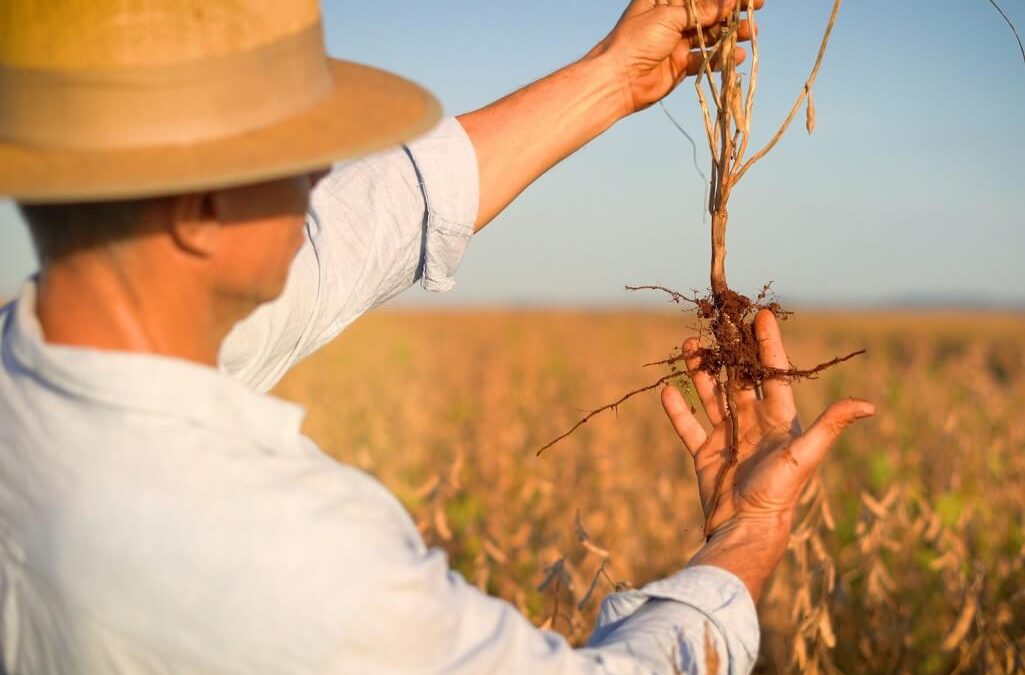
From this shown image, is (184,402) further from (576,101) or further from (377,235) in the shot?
(576,101)

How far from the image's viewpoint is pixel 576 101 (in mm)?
2531

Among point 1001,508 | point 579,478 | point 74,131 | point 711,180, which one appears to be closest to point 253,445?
point 74,131

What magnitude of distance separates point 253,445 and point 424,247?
1.15m

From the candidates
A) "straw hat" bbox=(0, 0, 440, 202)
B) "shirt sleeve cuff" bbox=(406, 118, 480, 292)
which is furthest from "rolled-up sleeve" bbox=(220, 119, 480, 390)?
"straw hat" bbox=(0, 0, 440, 202)

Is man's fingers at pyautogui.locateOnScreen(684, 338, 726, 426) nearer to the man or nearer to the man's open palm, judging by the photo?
the man's open palm

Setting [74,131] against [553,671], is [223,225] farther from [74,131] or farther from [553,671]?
[553,671]

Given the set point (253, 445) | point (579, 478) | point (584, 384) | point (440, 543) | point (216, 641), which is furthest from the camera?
point (584, 384)

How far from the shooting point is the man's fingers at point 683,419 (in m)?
2.24

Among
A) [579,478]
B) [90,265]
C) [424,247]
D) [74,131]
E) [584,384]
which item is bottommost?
[584,384]

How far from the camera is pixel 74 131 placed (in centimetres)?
140

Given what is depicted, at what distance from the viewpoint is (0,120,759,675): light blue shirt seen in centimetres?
133

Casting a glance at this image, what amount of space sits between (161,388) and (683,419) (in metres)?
1.19

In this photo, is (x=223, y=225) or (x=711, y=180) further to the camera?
(x=711, y=180)

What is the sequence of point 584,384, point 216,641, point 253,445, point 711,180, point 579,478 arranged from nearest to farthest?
1. point 216,641
2. point 253,445
3. point 711,180
4. point 579,478
5. point 584,384
